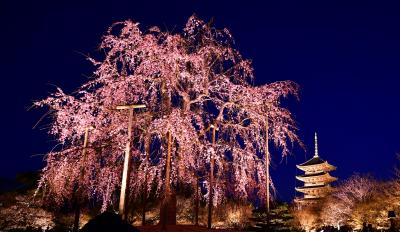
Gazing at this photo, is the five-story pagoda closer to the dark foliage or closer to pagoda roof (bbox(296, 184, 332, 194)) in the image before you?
pagoda roof (bbox(296, 184, 332, 194))

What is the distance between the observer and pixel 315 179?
54.0 metres

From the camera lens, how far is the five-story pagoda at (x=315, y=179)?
52.2m

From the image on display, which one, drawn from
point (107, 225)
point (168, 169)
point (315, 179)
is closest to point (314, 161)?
point (315, 179)

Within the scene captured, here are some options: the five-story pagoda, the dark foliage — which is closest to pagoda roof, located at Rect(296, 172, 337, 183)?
the five-story pagoda

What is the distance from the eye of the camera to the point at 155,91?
15398 mm

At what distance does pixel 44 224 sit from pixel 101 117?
11548mm

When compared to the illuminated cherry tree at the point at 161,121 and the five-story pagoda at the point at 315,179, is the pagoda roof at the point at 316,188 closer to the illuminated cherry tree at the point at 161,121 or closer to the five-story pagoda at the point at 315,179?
the five-story pagoda at the point at 315,179

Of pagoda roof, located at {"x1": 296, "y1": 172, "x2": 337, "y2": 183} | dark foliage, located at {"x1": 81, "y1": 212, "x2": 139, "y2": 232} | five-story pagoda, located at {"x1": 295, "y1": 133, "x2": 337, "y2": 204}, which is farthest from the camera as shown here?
pagoda roof, located at {"x1": 296, "y1": 172, "x2": 337, "y2": 183}

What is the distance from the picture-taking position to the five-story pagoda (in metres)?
52.2

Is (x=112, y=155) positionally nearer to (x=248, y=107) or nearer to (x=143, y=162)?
(x=143, y=162)

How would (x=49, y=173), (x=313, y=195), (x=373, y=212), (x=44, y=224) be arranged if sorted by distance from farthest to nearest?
(x=313, y=195)
(x=373, y=212)
(x=44, y=224)
(x=49, y=173)

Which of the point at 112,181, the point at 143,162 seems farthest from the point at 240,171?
the point at 112,181

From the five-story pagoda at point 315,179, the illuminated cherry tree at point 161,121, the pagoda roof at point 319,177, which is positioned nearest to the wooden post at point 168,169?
the illuminated cherry tree at point 161,121

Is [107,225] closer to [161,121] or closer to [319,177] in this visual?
[161,121]
